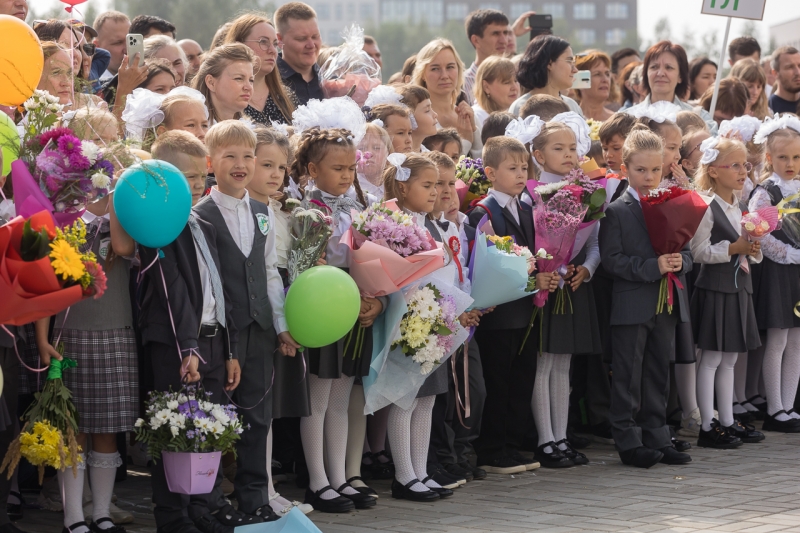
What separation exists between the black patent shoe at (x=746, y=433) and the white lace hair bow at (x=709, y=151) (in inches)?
72.7

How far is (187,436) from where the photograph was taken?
16.6 feet

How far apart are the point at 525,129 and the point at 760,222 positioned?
5.76 feet

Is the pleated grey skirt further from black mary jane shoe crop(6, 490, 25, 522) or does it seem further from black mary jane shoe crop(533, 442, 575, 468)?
black mary jane shoe crop(6, 490, 25, 522)

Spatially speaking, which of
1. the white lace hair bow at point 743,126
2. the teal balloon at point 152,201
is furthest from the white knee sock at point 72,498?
the white lace hair bow at point 743,126

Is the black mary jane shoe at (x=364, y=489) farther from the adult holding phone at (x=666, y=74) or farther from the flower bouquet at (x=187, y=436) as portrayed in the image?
the adult holding phone at (x=666, y=74)

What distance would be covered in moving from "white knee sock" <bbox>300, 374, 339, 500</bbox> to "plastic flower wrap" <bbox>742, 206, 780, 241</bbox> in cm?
330

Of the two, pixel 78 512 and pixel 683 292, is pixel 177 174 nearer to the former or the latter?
pixel 78 512

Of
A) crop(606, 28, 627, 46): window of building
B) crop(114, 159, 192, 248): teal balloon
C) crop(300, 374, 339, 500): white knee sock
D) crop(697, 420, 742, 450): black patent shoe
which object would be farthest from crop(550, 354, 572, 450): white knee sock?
crop(606, 28, 627, 46): window of building

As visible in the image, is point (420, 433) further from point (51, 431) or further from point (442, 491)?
point (51, 431)

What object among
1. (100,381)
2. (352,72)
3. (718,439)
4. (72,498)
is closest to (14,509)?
(72,498)

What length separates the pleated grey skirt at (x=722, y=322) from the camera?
7801 millimetres

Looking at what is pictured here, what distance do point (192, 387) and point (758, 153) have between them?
5.60 metres

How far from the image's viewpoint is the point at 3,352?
16.8ft

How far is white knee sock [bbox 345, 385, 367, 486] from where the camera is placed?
6332mm
